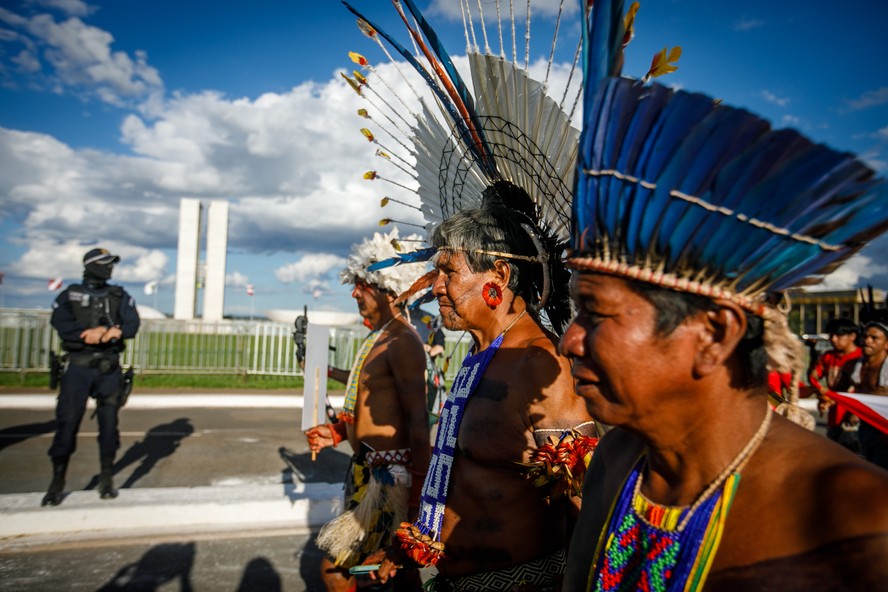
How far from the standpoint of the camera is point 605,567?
1.33 meters

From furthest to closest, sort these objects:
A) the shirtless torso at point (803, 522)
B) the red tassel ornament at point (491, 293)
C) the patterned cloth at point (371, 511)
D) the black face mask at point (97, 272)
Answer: the black face mask at point (97, 272) < the patterned cloth at point (371, 511) < the red tassel ornament at point (491, 293) < the shirtless torso at point (803, 522)

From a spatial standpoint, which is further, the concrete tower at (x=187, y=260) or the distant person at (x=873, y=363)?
the concrete tower at (x=187, y=260)

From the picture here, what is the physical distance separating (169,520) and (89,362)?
1.81 meters

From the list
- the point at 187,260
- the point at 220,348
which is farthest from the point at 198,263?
the point at 220,348

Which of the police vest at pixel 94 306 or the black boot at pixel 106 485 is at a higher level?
the police vest at pixel 94 306

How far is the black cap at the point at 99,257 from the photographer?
5.84m

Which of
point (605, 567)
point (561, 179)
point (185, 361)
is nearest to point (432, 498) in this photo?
point (605, 567)

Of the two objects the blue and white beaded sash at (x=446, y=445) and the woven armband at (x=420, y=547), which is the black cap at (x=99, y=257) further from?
the woven armband at (x=420, y=547)

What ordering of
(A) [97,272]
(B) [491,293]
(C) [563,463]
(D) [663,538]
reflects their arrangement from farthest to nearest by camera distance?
(A) [97,272] < (B) [491,293] < (C) [563,463] < (D) [663,538]

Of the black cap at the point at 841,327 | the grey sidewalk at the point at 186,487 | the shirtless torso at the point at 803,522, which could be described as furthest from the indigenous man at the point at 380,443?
the black cap at the point at 841,327

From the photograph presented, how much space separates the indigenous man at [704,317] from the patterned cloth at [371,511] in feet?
6.76

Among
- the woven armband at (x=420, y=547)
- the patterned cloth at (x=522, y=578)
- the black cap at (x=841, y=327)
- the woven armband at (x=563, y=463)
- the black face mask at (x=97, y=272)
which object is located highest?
the black face mask at (x=97, y=272)

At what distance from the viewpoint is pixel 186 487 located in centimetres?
584

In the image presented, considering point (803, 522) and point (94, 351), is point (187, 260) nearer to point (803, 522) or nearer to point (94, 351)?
point (94, 351)
